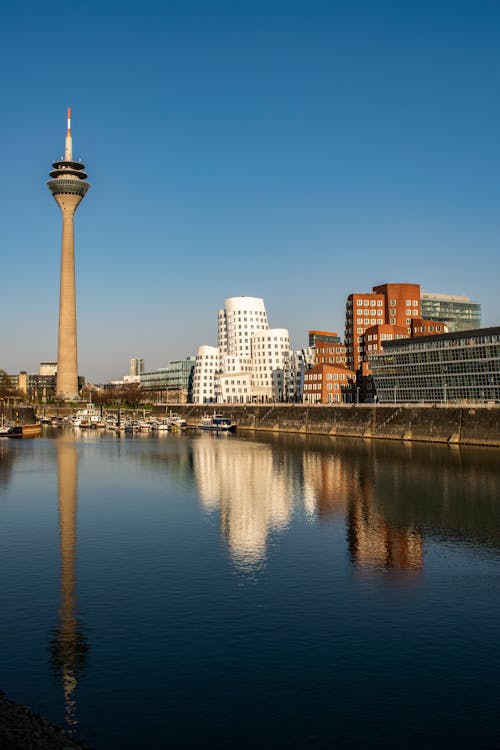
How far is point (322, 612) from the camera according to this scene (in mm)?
33844

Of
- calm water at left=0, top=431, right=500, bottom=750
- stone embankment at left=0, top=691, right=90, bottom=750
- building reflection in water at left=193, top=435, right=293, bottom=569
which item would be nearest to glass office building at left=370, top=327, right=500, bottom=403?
building reflection in water at left=193, top=435, right=293, bottom=569

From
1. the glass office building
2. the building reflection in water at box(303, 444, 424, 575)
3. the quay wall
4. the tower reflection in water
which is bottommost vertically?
the tower reflection in water

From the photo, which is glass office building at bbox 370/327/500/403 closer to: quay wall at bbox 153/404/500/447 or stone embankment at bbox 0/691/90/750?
quay wall at bbox 153/404/500/447

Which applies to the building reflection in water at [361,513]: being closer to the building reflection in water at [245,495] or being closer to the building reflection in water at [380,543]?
the building reflection in water at [380,543]

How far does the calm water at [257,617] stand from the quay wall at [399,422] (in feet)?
200

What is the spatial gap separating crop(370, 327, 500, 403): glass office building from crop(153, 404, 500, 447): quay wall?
14.8 meters

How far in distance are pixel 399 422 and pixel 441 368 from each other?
68.3 ft

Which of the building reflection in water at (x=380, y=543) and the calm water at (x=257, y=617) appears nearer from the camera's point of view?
the calm water at (x=257, y=617)

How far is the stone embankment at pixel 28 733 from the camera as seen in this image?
1997 cm

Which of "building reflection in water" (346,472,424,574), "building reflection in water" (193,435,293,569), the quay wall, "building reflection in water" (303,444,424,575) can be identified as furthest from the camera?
the quay wall

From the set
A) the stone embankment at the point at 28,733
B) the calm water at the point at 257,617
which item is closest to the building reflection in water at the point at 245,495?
the calm water at the point at 257,617

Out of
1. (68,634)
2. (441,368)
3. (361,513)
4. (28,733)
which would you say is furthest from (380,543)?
(441,368)

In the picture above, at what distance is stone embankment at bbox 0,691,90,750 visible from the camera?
19969 mm

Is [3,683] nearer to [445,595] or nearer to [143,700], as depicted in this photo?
[143,700]
